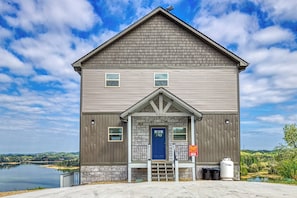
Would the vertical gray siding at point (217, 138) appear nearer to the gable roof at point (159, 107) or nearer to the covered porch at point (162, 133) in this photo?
the covered porch at point (162, 133)

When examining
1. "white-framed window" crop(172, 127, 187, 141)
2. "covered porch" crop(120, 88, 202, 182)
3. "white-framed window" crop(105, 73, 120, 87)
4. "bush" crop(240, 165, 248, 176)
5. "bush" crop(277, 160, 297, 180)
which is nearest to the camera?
"covered porch" crop(120, 88, 202, 182)

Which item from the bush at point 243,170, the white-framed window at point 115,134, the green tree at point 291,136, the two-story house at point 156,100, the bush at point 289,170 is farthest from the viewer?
the green tree at point 291,136

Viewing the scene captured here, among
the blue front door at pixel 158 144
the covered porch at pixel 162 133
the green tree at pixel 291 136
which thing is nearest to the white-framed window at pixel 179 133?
the covered porch at pixel 162 133

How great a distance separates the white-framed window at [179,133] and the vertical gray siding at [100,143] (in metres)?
2.64

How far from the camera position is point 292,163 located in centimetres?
1794

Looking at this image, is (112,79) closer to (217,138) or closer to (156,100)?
(156,100)

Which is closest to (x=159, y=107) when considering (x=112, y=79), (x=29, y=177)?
(x=112, y=79)

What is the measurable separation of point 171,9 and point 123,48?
391cm

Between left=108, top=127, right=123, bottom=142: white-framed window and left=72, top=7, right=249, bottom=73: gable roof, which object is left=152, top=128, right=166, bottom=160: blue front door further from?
left=72, top=7, right=249, bottom=73: gable roof

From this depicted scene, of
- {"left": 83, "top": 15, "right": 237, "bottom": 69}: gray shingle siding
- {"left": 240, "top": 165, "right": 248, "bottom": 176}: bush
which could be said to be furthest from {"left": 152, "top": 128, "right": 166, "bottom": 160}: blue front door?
{"left": 240, "top": 165, "right": 248, "bottom": 176}: bush

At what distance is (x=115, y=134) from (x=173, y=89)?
3.97m

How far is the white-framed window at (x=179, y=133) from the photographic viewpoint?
1791 centimetres

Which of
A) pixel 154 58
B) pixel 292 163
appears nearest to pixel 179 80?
pixel 154 58

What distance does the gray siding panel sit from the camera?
18078 mm
